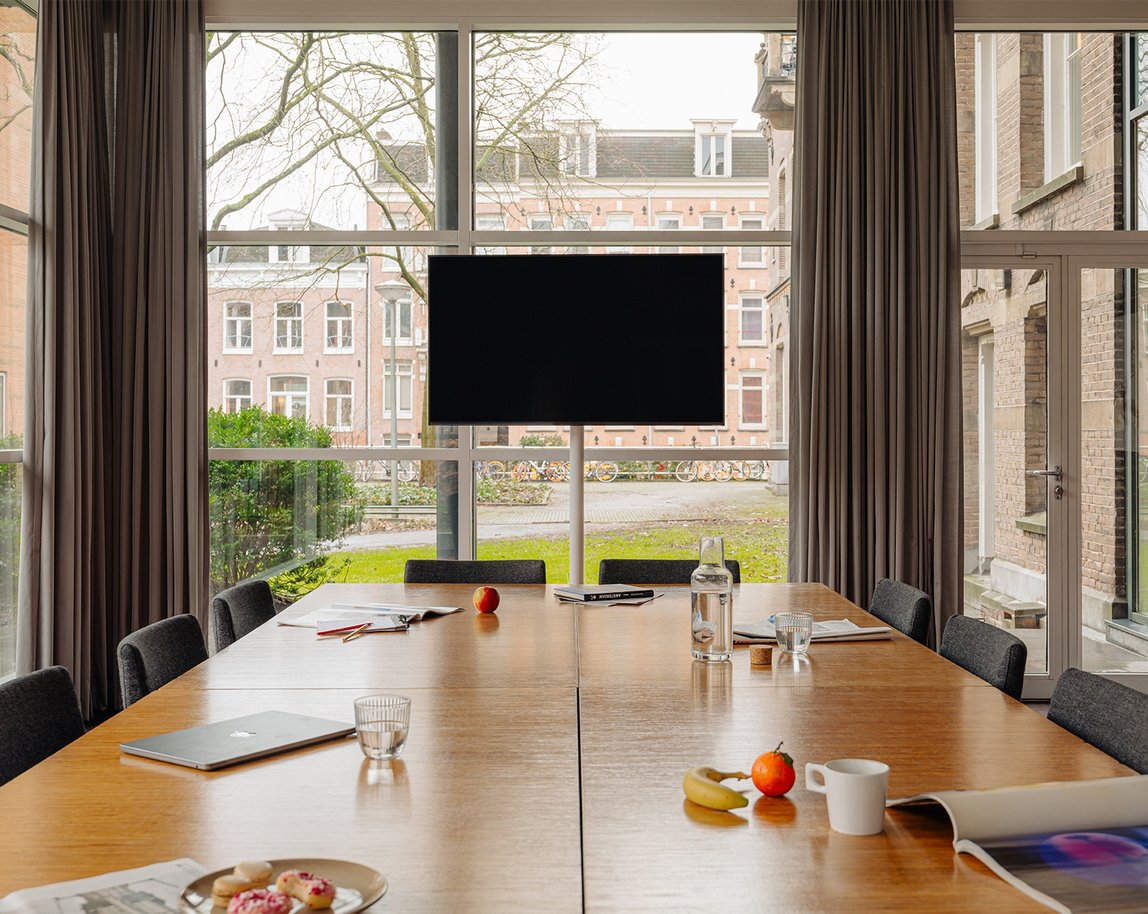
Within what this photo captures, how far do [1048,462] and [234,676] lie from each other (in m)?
4.24

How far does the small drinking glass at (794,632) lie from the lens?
252cm

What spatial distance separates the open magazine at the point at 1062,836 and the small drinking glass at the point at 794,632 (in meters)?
1.08

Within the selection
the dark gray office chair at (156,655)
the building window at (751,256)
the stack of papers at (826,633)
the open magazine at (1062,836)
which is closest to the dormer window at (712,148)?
the building window at (751,256)

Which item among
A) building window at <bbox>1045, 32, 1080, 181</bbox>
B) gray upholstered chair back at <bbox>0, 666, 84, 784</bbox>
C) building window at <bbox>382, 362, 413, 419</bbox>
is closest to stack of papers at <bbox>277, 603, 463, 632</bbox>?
gray upholstered chair back at <bbox>0, 666, 84, 784</bbox>

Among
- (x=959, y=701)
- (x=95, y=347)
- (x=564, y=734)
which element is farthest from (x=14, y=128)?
(x=959, y=701)

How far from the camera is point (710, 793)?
146cm

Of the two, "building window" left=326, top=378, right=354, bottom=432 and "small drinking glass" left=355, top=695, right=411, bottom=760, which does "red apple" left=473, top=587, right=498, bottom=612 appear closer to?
"small drinking glass" left=355, top=695, right=411, bottom=760

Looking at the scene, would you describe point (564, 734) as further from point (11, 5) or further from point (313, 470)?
point (11, 5)

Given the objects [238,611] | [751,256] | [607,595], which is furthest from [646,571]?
[751,256]

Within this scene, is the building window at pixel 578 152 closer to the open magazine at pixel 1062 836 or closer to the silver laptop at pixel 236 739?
the silver laptop at pixel 236 739

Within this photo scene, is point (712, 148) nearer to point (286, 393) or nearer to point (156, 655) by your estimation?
point (286, 393)

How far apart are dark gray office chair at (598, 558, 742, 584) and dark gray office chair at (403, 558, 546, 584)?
0.24 metres

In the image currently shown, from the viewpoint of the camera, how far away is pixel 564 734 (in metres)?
1.86

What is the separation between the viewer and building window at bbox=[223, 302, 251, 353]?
536cm
